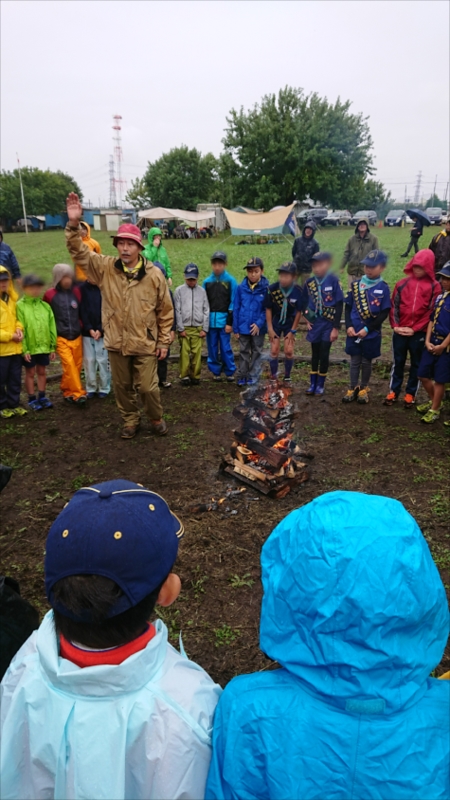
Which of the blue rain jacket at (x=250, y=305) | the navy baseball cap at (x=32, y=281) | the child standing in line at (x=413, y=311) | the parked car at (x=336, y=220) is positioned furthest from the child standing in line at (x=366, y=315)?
the parked car at (x=336, y=220)

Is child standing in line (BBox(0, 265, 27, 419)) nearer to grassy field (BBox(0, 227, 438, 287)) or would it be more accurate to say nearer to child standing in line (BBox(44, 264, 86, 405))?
child standing in line (BBox(44, 264, 86, 405))

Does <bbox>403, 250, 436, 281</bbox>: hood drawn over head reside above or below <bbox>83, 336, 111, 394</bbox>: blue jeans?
above

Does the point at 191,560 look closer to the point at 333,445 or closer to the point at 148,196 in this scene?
the point at 333,445

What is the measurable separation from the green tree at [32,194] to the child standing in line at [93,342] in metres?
40.7

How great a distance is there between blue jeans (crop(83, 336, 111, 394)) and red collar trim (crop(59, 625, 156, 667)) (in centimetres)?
583

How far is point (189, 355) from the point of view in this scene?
743 cm

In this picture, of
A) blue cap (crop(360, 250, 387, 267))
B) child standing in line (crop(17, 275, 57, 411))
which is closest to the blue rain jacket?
blue cap (crop(360, 250, 387, 267))

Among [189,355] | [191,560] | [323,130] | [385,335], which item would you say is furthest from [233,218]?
[191,560]

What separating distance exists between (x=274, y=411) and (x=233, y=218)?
28016mm

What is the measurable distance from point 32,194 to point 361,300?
51.6 m

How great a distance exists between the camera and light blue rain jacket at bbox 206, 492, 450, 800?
3.60 ft

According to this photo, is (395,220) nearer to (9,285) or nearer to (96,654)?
(9,285)

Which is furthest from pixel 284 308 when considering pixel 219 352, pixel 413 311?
pixel 413 311

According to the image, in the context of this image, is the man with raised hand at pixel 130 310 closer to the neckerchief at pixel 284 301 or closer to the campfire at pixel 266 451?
the campfire at pixel 266 451
